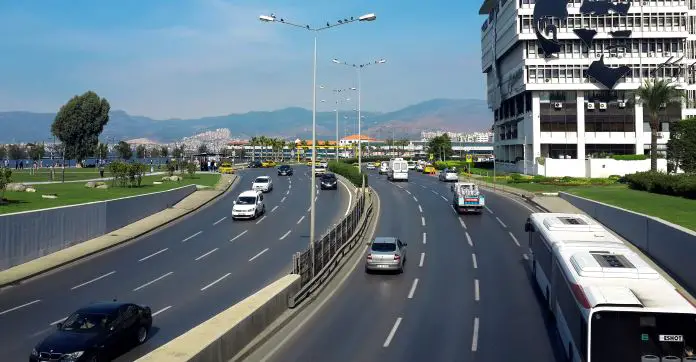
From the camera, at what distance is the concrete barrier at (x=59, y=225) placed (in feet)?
96.6

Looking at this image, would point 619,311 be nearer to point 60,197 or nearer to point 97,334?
point 97,334

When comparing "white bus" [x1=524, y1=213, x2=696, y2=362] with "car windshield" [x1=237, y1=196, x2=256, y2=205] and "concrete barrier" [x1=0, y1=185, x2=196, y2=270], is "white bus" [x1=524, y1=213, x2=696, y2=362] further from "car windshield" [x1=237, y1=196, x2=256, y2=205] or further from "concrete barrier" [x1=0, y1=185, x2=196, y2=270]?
"car windshield" [x1=237, y1=196, x2=256, y2=205]

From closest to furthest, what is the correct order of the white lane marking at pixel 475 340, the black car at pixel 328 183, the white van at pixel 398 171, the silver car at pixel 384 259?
the white lane marking at pixel 475 340 < the silver car at pixel 384 259 < the black car at pixel 328 183 < the white van at pixel 398 171

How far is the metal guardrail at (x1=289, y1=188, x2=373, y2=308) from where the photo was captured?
21781mm

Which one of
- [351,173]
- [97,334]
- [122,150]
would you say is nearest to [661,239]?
[97,334]

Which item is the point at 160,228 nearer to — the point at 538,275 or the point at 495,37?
the point at 538,275

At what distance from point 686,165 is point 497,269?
160 feet

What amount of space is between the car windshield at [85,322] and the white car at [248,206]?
2865 cm

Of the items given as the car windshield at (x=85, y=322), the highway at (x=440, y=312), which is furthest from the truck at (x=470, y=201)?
the car windshield at (x=85, y=322)

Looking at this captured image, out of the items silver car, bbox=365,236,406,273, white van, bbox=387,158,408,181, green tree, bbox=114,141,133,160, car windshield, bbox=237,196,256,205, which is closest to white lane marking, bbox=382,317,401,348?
silver car, bbox=365,236,406,273

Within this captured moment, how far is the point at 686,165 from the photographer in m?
65.4

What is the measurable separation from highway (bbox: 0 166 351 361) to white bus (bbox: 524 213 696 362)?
38.4 ft

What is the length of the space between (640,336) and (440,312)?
374 inches

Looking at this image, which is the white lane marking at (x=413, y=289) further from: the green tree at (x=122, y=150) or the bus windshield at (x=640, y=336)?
the green tree at (x=122, y=150)
